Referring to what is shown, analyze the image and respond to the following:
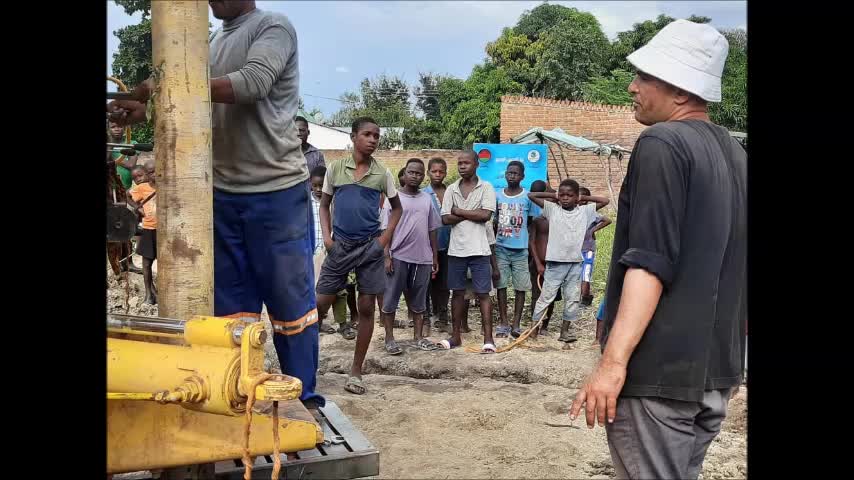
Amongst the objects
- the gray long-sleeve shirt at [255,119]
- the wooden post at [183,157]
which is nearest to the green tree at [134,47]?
the gray long-sleeve shirt at [255,119]

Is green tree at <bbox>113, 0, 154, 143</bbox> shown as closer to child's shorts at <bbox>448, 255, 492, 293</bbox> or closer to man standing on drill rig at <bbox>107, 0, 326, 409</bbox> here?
man standing on drill rig at <bbox>107, 0, 326, 409</bbox>

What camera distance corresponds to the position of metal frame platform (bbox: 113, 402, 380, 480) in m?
2.94

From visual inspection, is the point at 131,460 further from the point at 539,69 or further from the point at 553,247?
the point at 539,69

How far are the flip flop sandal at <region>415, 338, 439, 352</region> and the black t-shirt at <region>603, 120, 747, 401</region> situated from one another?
182 inches

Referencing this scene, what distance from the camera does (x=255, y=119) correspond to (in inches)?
128

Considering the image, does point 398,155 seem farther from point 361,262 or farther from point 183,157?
point 183,157

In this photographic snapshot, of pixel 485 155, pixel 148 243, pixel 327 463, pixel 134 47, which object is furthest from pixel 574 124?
pixel 327 463

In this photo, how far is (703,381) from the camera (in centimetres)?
224

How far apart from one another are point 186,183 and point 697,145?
4.80 ft

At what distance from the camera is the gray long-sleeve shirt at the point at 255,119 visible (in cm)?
321

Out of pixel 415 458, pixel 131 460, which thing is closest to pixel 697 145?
pixel 131 460
